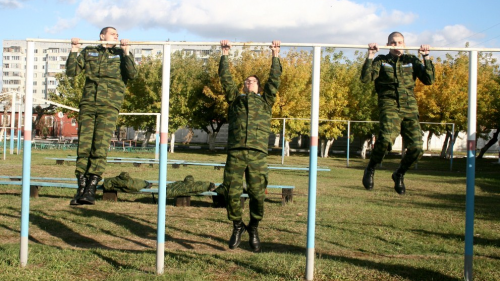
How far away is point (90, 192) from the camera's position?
6.17m

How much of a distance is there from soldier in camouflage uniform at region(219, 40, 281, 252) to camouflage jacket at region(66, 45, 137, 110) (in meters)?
1.33

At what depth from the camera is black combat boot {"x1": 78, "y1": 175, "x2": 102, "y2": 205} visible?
6107mm

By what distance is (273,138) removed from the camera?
58469 millimetres

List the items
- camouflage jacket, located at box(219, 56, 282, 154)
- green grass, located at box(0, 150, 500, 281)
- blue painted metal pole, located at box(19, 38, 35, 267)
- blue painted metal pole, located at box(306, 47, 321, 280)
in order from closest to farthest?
1. blue painted metal pole, located at box(306, 47, 321, 280)
2. green grass, located at box(0, 150, 500, 281)
3. blue painted metal pole, located at box(19, 38, 35, 267)
4. camouflage jacket, located at box(219, 56, 282, 154)

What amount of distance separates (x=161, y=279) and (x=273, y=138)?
5384 centimetres

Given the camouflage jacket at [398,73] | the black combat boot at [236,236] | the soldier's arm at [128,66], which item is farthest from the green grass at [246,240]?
the soldier's arm at [128,66]

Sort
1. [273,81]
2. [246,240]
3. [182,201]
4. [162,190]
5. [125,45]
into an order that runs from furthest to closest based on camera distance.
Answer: [182,201] → [246,240] → [273,81] → [125,45] → [162,190]

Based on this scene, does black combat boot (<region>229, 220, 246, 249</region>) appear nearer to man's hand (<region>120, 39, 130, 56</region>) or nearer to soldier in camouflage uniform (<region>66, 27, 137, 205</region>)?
soldier in camouflage uniform (<region>66, 27, 137, 205</region>)

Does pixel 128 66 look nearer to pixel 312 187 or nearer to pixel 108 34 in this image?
pixel 108 34

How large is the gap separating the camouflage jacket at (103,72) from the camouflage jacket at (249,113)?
1317 millimetres

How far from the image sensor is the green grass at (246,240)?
512 cm

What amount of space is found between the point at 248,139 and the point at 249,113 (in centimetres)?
30

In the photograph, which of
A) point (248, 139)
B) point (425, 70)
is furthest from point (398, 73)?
point (248, 139)

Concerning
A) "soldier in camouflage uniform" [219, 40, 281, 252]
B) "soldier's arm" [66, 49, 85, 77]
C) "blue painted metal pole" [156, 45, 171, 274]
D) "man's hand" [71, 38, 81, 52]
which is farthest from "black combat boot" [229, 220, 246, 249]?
"man's hand" [71, 38, 81, 52]
